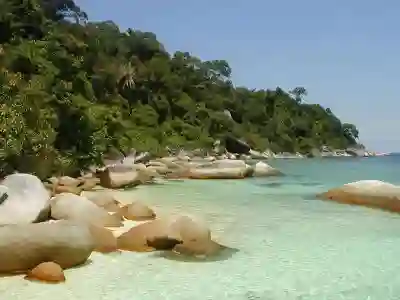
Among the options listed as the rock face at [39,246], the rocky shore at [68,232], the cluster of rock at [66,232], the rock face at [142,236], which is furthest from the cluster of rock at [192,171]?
the rock face at [39,246]

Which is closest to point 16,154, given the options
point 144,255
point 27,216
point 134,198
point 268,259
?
point 134,198

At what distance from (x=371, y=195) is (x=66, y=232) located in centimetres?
860

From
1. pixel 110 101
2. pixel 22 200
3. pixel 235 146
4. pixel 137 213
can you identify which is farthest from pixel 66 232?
pixel 235 146

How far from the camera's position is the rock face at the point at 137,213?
31.6ft

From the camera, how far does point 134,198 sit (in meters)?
13.8

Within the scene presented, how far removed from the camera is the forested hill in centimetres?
1550

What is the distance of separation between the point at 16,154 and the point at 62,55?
34.1 feet

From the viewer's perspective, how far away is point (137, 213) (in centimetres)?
970

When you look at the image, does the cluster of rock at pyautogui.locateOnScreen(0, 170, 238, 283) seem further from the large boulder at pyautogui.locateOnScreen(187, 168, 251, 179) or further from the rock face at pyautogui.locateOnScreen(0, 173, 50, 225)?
the large boulder at pyautogui.locateOnScreen(187, 168, 251, 179)

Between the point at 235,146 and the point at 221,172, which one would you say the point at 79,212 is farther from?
the point at 235,146

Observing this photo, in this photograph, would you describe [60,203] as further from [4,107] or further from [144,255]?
[4,107]

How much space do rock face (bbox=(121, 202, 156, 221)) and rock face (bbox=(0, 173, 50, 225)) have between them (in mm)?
1817

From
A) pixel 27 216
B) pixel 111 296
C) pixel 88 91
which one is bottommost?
pixel 111 296

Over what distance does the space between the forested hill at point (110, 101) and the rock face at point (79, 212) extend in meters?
5.11
